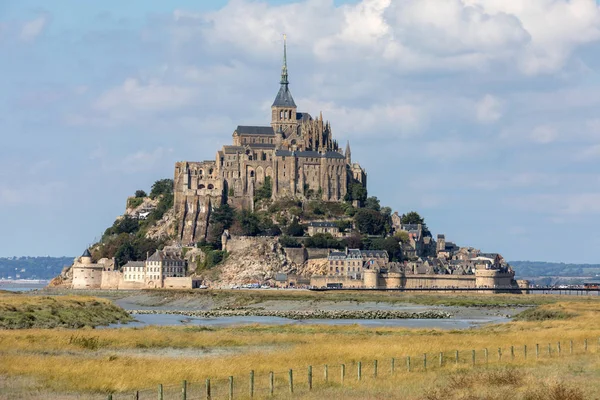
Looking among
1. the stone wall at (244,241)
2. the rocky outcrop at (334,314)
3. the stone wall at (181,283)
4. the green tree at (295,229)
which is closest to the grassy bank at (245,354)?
the rocky outcrop at (334,314)

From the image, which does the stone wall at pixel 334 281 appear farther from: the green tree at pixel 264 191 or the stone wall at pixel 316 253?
the green tree at pixel 264 191

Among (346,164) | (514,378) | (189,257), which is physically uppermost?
→ (346,164)

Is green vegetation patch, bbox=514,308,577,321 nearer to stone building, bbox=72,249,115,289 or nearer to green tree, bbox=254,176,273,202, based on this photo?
green tree, bbox=254,176,273,202

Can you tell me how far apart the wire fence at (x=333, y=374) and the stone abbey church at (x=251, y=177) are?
113m

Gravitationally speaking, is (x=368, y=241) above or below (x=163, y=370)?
above

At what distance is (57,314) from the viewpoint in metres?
64.8

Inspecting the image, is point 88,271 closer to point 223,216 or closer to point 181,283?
point 181,283

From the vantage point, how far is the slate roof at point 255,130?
167125mm

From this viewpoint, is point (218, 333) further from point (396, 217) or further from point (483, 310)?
point (396, 217)

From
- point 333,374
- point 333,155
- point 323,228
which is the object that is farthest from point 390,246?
point 333,374

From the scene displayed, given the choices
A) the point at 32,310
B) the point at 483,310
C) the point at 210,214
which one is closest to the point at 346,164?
the point at 210,214

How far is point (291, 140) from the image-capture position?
165625mm

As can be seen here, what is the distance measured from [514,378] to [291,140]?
13687 centimetres

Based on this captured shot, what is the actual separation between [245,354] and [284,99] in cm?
13376
